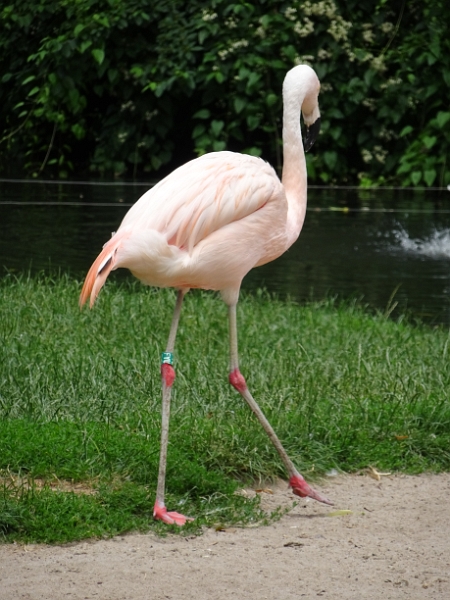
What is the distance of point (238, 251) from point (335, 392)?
1238 mm

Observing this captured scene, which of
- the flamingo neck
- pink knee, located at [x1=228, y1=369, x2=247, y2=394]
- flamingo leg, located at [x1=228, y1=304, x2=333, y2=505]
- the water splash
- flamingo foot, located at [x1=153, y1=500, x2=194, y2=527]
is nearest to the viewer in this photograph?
flamingo foot, located at [x1=153, y1=500, x2=194, y2=527]

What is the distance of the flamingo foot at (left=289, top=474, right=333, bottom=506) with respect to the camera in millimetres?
4043

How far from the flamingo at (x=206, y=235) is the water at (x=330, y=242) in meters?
3.05

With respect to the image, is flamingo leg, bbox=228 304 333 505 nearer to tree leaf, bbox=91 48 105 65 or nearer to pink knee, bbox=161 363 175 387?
pink knee, bbox=161 363 175 387

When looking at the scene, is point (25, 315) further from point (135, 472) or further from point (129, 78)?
point (129, 78)

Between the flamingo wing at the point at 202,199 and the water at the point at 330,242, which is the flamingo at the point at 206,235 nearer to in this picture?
the flamingo wing at the point at 202,199

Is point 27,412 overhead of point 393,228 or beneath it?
beneath

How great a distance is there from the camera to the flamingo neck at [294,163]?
4.27 meters

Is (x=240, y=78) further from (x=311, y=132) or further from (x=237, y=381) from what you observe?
(x=237, y=381)

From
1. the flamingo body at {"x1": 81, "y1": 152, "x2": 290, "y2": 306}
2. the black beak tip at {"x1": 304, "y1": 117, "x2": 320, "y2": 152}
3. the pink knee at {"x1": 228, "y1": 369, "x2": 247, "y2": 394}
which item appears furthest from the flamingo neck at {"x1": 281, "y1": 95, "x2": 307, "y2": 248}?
the pink knee at {"x1": 228, "y1": 369, "x2": 247, "y2": 394}

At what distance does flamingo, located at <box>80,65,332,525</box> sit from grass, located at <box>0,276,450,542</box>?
236 millimetres

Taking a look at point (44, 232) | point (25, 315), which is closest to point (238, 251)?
point (25, 315)

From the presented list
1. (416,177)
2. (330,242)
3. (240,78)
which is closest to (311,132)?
(330,242)

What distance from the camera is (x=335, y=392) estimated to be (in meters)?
4.96
